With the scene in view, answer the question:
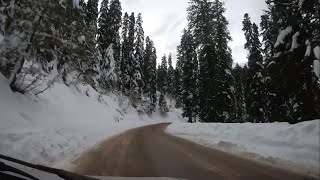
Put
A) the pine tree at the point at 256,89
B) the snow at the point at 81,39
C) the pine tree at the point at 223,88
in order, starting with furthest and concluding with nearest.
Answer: the pine tree at the point at 223,88 → the pine tree at the point at 256,89 → the snow at the point at 81,39

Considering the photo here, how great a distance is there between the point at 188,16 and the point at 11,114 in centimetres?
3617

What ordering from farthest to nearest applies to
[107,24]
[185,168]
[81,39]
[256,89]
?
[107,24] < [256,89] < [81,39] < [185,168]

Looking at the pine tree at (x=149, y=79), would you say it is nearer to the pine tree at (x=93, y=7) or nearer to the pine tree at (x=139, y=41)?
the pine tree at (x=139, y=41)

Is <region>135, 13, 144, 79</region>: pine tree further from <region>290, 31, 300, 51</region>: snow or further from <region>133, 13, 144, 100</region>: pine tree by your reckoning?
<region>290, 31, 300, 51</region>: snow

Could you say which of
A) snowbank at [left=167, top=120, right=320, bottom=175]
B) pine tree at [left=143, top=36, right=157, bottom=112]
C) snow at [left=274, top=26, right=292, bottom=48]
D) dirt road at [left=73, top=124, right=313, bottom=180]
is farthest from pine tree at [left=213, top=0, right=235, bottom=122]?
pine tree at [left=143, top=36, right=157, bottom=112]

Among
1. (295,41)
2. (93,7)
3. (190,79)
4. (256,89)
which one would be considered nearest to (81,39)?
(295,41)

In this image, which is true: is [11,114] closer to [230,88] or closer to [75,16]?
[75,16]

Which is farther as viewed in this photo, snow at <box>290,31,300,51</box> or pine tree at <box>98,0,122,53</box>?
pine tree at <box>98,0,122,53</box>

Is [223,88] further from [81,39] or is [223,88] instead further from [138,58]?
[138,58]

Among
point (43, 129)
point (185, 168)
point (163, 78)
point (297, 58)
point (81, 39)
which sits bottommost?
point (185, 168)

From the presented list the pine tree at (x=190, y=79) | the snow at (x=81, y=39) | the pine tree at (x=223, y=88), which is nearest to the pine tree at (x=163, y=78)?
the pine tree at (x=190, y=79)

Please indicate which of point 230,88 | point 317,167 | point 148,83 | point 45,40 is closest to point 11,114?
point 45,40

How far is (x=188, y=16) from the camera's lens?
4825 centimetres

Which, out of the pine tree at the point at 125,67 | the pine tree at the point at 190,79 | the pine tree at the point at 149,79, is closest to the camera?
the pine tree at the point at 190,79
